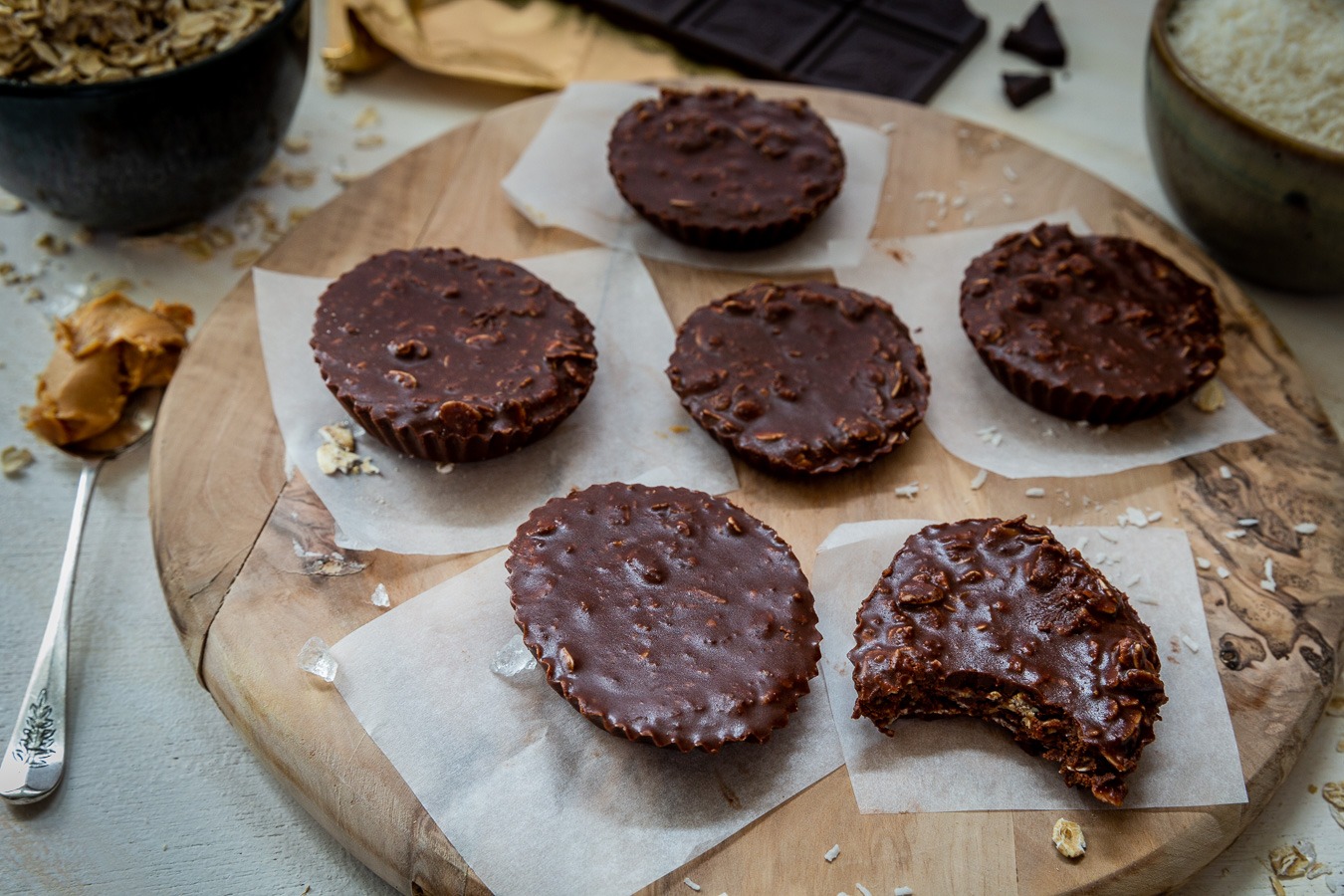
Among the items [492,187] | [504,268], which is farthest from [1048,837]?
[492,187]

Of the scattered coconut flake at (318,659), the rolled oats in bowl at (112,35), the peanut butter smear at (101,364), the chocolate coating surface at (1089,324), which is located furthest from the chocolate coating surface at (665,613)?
the rolled oats in bowl at (112,35)

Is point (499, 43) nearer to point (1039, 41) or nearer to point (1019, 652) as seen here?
point (1039, 41)

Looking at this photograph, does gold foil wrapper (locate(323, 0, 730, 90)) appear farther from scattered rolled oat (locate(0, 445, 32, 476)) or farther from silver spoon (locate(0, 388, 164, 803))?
silver spoon (locate(0, 388, 164, 803))

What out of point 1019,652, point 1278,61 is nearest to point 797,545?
point 1019,652

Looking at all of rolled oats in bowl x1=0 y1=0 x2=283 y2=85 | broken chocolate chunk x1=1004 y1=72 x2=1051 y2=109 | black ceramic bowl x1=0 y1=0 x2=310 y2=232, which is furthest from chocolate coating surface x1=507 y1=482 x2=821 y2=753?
broken chocolate chunk x1=1004 y1=72 x2=1051 y2=109

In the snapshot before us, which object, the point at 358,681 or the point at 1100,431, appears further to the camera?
the point at 1100,431

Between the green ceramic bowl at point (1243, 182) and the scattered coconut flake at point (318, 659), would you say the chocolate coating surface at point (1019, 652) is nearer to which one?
the scattered coconut flake at point (318, 659)

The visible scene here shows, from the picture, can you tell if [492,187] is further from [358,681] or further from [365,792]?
[365,792]
